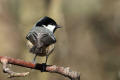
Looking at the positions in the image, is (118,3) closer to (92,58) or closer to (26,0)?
(92,58)

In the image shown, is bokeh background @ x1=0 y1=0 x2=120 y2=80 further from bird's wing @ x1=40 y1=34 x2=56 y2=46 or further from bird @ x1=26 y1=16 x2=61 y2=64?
bird's wing @ x1=40 y1=34 x2=56 y2=46

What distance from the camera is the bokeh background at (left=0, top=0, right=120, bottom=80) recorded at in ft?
26.3

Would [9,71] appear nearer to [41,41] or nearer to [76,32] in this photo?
[41,41]

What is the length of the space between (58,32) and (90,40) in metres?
1.26

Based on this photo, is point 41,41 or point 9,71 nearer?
point 9,71

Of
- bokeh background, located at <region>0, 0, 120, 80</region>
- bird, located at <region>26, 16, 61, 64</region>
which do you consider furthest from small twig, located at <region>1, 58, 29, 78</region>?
bokeh background, located at <region>0, 0, 120, 80</region>

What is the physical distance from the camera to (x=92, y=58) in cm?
859

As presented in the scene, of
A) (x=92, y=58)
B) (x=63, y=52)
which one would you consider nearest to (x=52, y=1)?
(x=63, y=52)

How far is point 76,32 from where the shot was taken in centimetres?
901

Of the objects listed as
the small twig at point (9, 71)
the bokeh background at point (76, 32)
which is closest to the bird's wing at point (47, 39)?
the small twig at point (9, 71)

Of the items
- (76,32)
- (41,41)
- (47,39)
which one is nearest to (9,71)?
(41,41)

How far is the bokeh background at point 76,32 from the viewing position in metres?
8.02

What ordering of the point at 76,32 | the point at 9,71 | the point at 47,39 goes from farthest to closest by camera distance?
the point at 76,32, the point at 47,39, the point at 9,71

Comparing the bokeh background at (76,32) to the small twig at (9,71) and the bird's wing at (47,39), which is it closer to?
the bird's wing at (47,39)
